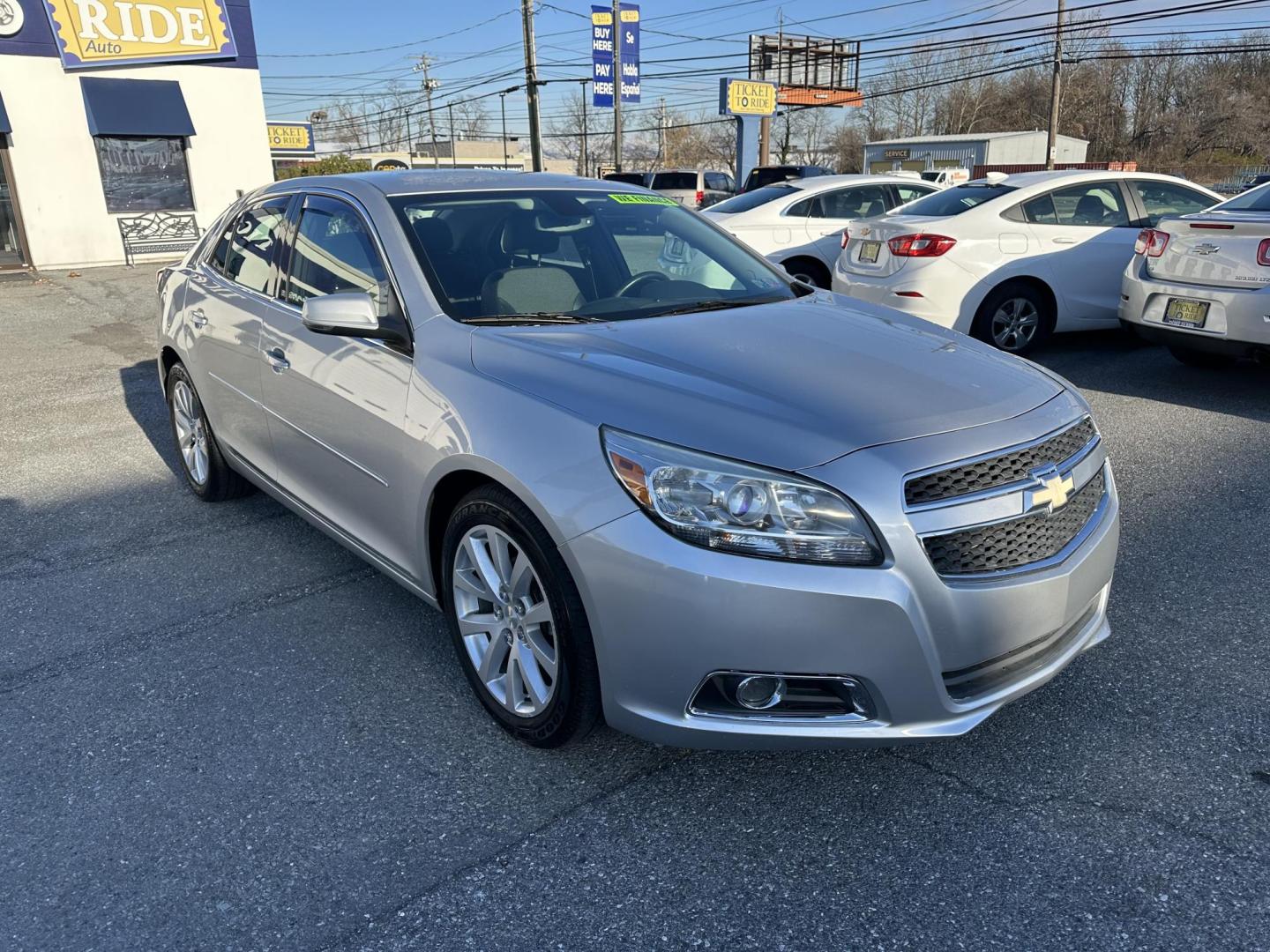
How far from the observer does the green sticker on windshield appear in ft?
13.2

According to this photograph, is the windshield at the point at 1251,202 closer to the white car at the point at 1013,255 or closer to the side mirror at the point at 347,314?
the white car at the point at 1013,255

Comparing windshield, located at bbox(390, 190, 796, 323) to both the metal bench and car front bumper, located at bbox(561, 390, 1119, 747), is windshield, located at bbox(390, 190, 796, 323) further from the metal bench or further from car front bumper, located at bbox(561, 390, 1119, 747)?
the metal bench

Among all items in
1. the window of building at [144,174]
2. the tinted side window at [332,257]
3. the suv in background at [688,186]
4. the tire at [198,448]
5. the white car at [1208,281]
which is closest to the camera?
the tinted side window at [332,257]

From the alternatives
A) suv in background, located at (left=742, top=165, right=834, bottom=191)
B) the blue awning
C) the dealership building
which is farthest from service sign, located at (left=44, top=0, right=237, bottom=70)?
suv in background, located at (left=742, top=165, right=834, bottom=191)

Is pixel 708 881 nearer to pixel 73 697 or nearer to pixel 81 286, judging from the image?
pixel 73 697

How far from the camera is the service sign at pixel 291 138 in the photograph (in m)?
60.7

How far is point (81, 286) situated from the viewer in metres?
14.5

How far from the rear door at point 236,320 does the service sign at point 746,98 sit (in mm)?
30993

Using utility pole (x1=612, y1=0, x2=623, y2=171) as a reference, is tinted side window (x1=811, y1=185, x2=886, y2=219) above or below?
below

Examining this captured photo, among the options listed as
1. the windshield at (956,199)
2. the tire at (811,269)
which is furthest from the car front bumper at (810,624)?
the tire at (811,269)

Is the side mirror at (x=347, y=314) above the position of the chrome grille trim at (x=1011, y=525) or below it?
above

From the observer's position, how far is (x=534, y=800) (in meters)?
2.61

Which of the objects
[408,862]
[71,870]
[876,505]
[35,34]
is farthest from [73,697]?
[35,34]

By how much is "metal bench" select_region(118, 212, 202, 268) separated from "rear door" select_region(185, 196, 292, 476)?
48.0 ft
